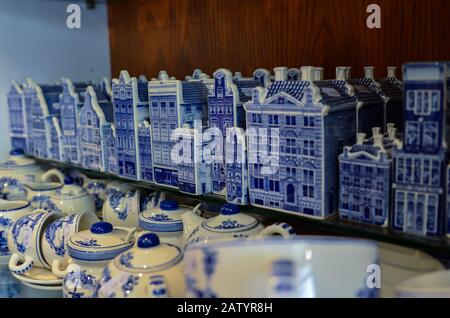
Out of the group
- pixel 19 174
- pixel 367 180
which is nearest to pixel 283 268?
pixel 367 180

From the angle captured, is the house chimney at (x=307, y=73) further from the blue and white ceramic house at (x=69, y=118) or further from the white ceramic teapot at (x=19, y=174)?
the white ceramic teapot at (x=19, y=174)

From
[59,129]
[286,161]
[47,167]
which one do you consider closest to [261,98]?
[286,161]

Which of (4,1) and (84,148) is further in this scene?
(4,1)

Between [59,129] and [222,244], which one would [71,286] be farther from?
[59,129]

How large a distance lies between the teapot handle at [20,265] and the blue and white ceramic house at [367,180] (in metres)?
0.65

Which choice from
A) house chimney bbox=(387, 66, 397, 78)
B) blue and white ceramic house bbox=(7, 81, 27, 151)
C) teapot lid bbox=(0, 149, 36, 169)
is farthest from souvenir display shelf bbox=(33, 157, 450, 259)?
blue and white ceramic house bbox=(7, 81, 27, 151)

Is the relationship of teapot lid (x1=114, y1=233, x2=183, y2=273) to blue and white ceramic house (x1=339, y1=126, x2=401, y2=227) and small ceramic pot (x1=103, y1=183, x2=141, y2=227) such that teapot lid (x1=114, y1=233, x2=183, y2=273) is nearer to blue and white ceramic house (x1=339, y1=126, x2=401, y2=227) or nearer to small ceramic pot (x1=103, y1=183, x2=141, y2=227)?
blue and white ceramic house (x1=339, y1=126, x2=401, y2=227)

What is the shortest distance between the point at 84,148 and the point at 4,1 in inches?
22.8

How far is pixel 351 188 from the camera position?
2.90 ft

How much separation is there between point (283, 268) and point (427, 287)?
0.22 m

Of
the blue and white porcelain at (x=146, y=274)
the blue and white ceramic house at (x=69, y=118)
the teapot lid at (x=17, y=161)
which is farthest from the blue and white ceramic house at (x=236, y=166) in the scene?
the teapot lid at (x=17, y=161)

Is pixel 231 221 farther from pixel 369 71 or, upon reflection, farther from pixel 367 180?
pixel 369 71

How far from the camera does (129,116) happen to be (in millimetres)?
1245
